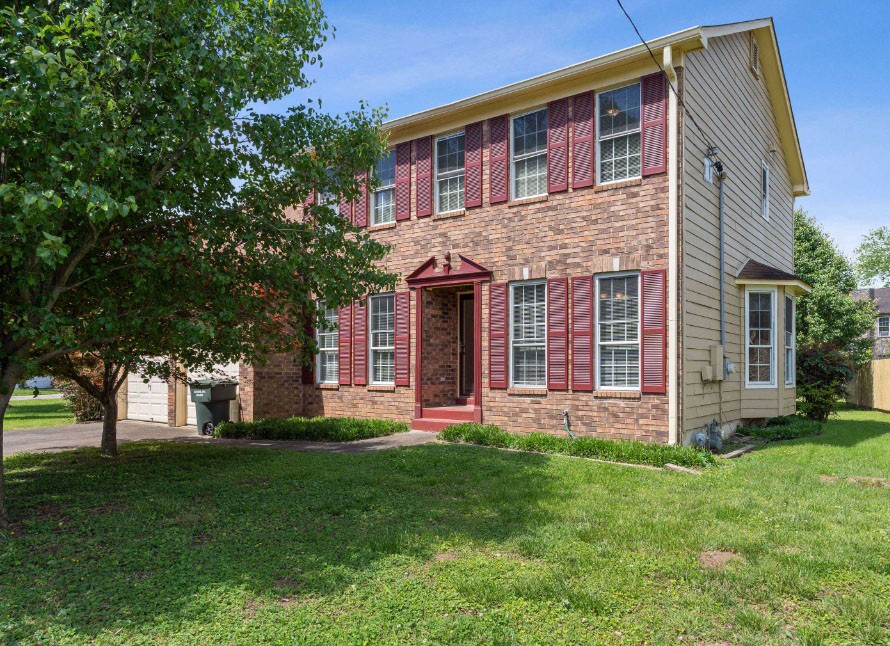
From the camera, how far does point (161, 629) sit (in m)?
3.56

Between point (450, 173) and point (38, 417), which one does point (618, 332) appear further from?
point (38, 417)

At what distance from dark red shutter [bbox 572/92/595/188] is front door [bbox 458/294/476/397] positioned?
3.52 m

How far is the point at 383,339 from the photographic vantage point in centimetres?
1287

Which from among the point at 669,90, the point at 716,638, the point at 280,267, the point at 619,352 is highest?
the point at 669,90

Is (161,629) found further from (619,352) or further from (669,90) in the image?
(669,90)

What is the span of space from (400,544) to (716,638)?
239cm

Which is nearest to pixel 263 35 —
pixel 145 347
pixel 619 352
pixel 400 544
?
pixel 145 347

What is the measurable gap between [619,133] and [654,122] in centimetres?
60

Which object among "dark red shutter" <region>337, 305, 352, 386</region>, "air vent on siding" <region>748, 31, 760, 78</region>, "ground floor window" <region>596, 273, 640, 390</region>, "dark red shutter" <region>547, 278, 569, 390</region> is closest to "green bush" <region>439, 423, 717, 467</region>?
"dark red shutter" <region>547, 278, 569, 390</region>

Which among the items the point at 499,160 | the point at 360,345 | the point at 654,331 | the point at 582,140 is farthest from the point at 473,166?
the point at 654,331

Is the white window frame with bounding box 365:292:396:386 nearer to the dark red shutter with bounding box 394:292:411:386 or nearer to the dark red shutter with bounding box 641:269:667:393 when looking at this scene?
the dark red shutter with bounding box 394:292:411:386

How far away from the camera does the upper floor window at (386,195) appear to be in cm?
1287

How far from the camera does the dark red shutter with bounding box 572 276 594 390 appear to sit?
9.96 m

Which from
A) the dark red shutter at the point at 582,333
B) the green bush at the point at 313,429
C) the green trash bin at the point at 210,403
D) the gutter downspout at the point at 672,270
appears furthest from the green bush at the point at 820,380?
the green trash bin at the point at 210,403
